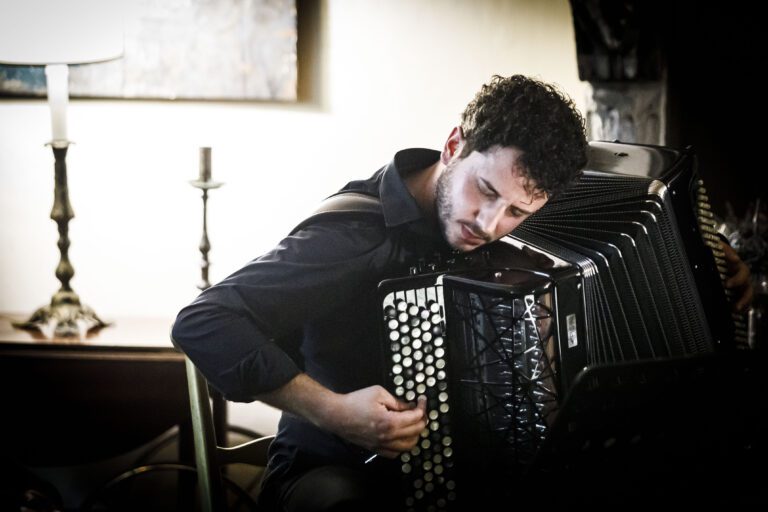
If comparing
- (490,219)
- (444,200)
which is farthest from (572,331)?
(444,200)

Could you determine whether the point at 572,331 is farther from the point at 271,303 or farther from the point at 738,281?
the point at 738,281

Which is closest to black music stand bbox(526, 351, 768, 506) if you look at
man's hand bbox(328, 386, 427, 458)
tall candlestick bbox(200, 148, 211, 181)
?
man's hand bbox(328, 386, 427, 458)

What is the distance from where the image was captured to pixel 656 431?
89 cm

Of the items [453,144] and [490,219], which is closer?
[490,219]

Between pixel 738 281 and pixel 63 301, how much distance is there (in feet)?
5.75

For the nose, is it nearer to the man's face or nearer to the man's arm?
the man's face

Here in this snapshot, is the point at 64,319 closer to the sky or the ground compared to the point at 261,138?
closer to the ground

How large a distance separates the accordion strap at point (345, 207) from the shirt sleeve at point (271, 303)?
0.01 meters

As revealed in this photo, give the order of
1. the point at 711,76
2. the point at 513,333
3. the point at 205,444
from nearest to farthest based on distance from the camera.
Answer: the point at 513,333 < the point at 205,444 < the point at 711,76

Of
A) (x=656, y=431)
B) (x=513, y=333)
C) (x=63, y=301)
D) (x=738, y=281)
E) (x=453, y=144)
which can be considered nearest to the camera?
(x=656, y=431)

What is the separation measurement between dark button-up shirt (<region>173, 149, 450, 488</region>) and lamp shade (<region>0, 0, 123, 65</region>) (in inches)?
42.1

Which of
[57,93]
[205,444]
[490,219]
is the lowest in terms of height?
[205,444]

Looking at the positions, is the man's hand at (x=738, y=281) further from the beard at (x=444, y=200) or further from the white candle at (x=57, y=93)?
the white candle at (x=57, y=93)

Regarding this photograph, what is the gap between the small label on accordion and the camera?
3.72 ft
